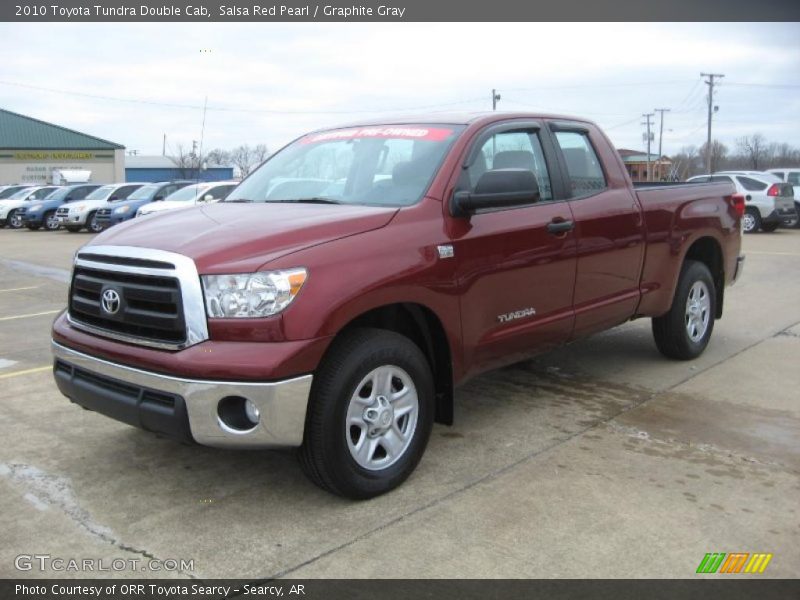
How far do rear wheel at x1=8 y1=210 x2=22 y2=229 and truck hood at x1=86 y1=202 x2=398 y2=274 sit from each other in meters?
27.8

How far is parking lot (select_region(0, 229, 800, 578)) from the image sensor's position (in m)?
3.11

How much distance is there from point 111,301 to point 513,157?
246 centimetres

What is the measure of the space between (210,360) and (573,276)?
2.47m

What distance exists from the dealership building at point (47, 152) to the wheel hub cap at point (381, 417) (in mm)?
57857

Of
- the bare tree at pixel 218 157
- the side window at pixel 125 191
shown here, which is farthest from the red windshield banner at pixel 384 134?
the bare tree at pixel 218 157

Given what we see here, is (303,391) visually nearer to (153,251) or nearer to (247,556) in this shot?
(247,556)

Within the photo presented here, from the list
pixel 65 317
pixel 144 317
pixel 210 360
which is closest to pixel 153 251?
pixel 144 317

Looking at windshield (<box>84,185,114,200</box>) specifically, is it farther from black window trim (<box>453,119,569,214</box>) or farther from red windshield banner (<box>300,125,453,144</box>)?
black window trim (<box>453,119,569,214</box>)

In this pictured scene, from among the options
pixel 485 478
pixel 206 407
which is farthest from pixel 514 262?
pixel 206 407

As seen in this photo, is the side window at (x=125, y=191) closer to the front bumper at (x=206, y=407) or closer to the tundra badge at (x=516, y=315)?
the tundra badge at (x=516, y=315)

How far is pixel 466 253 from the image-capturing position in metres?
3.96

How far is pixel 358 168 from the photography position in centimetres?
440

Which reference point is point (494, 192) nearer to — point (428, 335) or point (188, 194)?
point (428, 335)

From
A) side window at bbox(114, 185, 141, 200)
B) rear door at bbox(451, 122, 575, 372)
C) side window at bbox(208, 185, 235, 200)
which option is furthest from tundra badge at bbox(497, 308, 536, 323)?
side window at bbox(114, 185, 141, 200)
